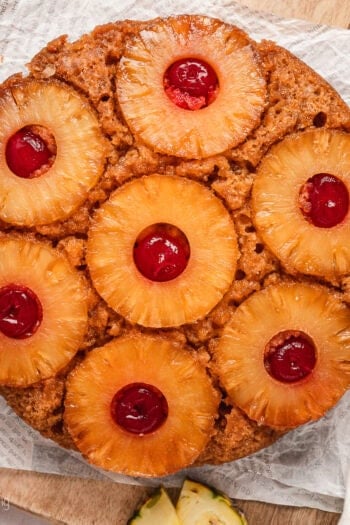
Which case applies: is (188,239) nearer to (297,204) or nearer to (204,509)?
(297,204)

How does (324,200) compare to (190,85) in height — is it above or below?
below

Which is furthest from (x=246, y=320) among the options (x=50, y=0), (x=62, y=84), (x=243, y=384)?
(x=50, y=0)

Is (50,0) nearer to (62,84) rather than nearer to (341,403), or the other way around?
(62,84)

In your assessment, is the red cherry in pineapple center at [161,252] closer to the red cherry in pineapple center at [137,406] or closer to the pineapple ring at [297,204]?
the pineapple ring at [297,204]

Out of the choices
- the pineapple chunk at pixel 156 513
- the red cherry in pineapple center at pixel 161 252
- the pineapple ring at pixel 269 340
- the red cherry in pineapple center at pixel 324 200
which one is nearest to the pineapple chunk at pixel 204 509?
the pineapple chunk at pixel 156 513

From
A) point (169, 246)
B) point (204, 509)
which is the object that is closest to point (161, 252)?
point (169, 246)

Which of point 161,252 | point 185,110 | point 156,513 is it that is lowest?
point 156,513
